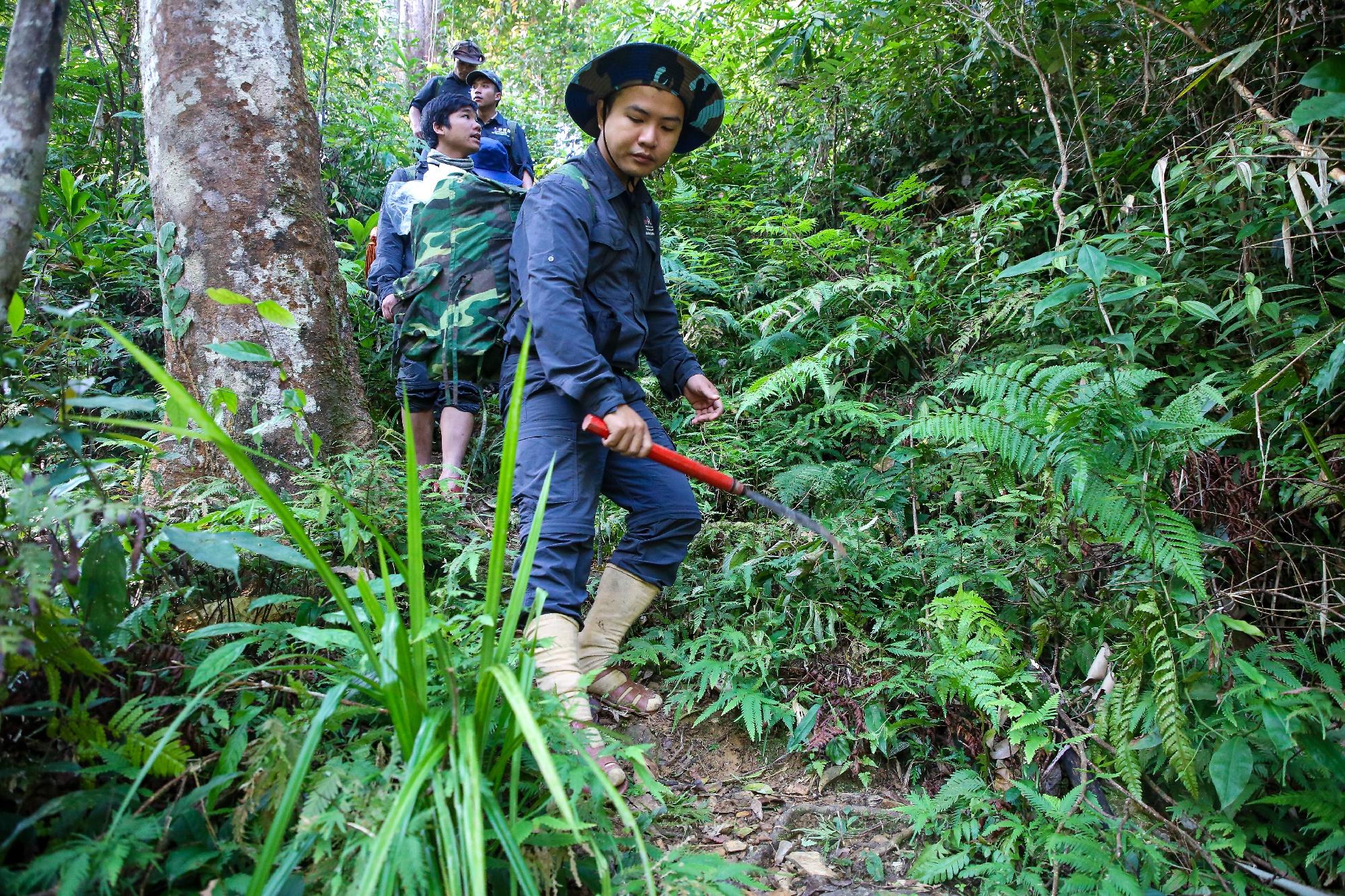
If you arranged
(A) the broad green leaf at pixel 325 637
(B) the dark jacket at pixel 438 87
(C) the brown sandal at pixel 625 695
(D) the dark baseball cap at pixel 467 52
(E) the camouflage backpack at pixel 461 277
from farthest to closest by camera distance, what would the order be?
1. (D) the dark baseball cap at pixel 467 52
2. (B) the dark jacket at pixel 438 87
3. (E) the camouflage backpack at pixel 461 277
4. (C) the brown sandal at pixel 625 695
5. (A) the broad green leaf at pixel 325 637

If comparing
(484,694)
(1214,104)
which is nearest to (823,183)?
(1214,104)

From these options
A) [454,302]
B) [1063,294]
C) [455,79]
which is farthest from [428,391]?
[1063,294]

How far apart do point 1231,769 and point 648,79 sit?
9.86 feet

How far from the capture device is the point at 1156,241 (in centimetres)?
406

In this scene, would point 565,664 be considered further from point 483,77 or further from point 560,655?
point 483,77

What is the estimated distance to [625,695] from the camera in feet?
10.8

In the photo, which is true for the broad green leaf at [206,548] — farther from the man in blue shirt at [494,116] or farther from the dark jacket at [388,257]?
the man in blue shirt at [494,116]

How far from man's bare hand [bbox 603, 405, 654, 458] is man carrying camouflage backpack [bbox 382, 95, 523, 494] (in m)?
1.46

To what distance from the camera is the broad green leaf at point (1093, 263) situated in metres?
2.26

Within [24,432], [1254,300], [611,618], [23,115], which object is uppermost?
[23,115]

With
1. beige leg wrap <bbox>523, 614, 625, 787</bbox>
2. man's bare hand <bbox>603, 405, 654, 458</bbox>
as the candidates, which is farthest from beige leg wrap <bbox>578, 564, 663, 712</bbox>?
man's bare hand <bbox>603, 405, 654, 458</bbox>

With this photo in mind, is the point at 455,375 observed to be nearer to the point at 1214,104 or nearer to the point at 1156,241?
the point at 1156,241

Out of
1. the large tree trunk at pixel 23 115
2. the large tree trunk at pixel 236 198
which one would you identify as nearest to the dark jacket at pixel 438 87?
the large tree trunk at pixel 236 198

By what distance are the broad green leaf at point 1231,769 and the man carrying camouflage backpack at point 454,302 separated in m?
3.19
